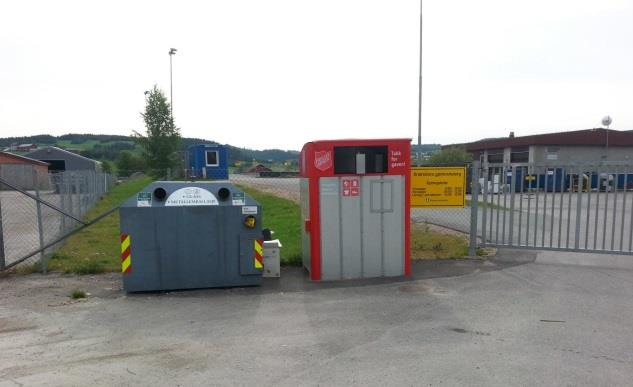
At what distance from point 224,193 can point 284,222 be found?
7534mm

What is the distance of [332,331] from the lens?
521 centimetres

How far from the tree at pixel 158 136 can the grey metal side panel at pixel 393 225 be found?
1169 inches

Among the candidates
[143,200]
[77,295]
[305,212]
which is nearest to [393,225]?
[305,212]

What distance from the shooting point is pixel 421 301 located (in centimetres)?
629

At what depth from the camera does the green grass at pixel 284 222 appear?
29.6 feet

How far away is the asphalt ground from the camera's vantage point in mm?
4133

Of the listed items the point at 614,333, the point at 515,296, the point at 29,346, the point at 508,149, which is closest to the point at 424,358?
the point at 614,333

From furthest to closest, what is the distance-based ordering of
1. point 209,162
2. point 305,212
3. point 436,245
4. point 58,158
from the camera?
point 58,158, point 209,162, point 436,245, point 305,212

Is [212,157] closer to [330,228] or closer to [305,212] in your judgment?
[305,212]

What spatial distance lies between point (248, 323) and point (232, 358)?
3.32 feet

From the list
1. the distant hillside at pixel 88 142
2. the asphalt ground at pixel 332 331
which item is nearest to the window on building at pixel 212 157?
the asphalt ground at pixel 332 331

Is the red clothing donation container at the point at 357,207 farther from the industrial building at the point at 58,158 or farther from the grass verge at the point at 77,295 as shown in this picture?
the industrial building at the point at 58,158

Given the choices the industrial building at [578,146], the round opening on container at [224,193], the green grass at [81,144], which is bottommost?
the round opening on container at [224,193]

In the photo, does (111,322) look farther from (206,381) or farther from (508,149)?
(508,149)
